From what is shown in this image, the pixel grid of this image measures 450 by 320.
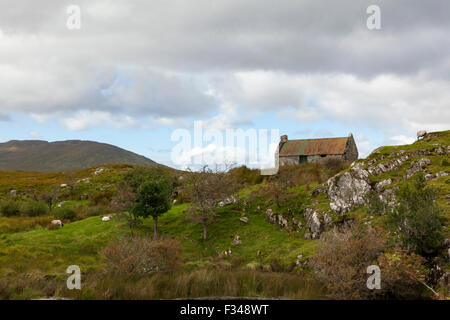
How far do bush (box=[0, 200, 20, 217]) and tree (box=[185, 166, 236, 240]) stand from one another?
90.2 ft

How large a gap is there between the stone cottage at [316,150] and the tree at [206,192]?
74.6 ft

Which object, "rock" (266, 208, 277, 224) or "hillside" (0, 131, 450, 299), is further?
"rock" (266, 208, 277, 224)

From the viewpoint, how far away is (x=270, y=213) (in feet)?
102

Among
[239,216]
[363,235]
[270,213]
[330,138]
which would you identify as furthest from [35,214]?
[330,138]

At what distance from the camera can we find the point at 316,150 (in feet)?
171

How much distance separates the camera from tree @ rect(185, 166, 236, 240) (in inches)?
1210

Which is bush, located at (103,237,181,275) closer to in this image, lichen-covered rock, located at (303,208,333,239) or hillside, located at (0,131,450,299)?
hillside, located at (0,131,450,299)

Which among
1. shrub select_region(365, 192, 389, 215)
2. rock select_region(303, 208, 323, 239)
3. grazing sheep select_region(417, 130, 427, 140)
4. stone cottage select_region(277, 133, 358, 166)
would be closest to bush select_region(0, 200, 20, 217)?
rock select_region(303, 208, 323, 239)

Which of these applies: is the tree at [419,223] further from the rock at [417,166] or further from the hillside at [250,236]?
the rock at [417,166]

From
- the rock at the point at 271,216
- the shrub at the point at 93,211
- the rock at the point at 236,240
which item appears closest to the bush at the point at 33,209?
the shrub at the point at 93,211

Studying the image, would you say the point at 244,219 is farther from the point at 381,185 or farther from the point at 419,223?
the point at 419,223

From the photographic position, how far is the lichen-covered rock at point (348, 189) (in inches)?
1013

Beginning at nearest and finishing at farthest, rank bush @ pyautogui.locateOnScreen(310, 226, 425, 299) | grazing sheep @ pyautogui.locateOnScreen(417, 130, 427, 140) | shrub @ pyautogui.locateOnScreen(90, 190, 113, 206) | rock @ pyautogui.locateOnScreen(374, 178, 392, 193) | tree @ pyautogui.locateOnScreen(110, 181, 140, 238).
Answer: bush @ pyautogui.locateOnScreen(310, 226, 425, 299) < rock @ pyautogui.locateOnScreen(374, 178, 392, 193) < tree @ pyautogui.locateOnScreen(110, 181, 140, 238) < grazing sheep @ pyautogui.locateOnScreen(417, 130, 427, 140) < shrub @ pyautogui.locateOnScreen(90, 190, 113, 206)
